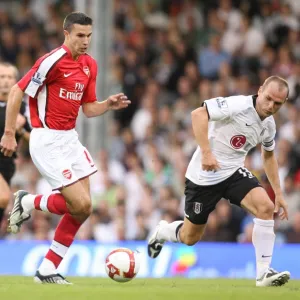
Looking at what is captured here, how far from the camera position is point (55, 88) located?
9.91 m

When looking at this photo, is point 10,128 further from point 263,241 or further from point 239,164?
point 263,241

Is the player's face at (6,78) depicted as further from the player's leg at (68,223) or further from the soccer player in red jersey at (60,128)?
the player's leg at (68,223)

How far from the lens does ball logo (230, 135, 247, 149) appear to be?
10.2 m

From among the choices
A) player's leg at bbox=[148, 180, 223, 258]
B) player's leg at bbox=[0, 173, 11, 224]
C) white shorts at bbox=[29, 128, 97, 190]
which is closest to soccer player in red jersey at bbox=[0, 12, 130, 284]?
white shorts at bbox=[29, 128, 97, 190]

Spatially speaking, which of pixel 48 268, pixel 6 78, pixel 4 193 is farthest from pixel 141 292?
pixel 6 78

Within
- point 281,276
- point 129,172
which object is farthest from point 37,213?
point 281,276

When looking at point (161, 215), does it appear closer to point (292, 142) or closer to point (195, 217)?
point (292, 142)

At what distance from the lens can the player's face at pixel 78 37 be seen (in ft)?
32.2

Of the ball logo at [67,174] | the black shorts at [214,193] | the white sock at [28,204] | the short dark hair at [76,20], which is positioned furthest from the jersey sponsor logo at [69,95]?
the black shorts at [214,193]

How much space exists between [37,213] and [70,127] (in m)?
7.54

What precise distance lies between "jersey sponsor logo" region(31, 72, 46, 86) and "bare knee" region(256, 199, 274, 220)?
247 centimetres

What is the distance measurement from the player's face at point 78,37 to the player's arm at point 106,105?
2.03 feet

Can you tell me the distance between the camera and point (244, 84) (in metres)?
17.5

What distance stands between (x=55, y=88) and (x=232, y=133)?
185 cm
